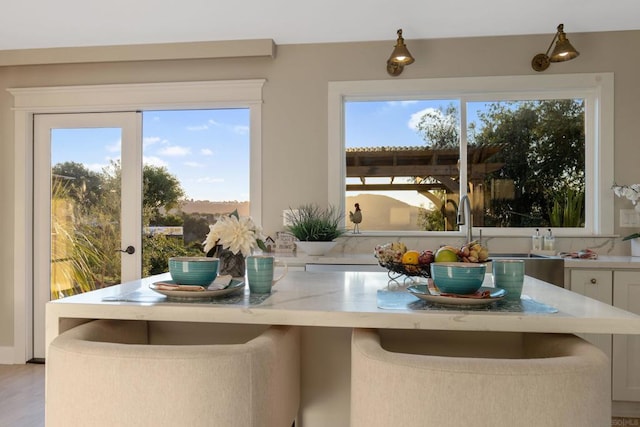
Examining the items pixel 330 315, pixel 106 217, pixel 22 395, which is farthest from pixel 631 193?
pixel 22 395

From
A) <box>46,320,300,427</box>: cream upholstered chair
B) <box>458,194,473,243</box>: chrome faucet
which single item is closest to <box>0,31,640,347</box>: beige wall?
<box>458,194,473,243</box>: chrome faucet

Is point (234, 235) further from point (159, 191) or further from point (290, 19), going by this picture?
point (159, 191)

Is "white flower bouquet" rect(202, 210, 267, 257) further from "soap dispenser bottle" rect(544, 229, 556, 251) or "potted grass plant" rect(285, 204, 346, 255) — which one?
"soap dispenser bottle" rect(544, 229, 556, 251)

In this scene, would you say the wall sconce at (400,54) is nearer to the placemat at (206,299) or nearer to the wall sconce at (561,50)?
the wall sconce at (561,50)

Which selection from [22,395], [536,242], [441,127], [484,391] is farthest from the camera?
[441,127]

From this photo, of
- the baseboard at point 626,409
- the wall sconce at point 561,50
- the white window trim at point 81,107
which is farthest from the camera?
the white window trim at point 81,107

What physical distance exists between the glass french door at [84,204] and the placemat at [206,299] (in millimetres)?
2268

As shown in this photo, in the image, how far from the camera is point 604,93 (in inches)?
116

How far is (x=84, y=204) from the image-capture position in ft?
11.2

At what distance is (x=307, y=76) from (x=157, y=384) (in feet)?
8.86

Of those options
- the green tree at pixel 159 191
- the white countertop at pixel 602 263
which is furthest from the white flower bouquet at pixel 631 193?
the green tree at pixel 159 191

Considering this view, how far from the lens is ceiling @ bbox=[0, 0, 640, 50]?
2598 mm

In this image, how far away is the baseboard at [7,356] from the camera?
3286 millimetres

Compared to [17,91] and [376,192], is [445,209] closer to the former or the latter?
[376,192]
